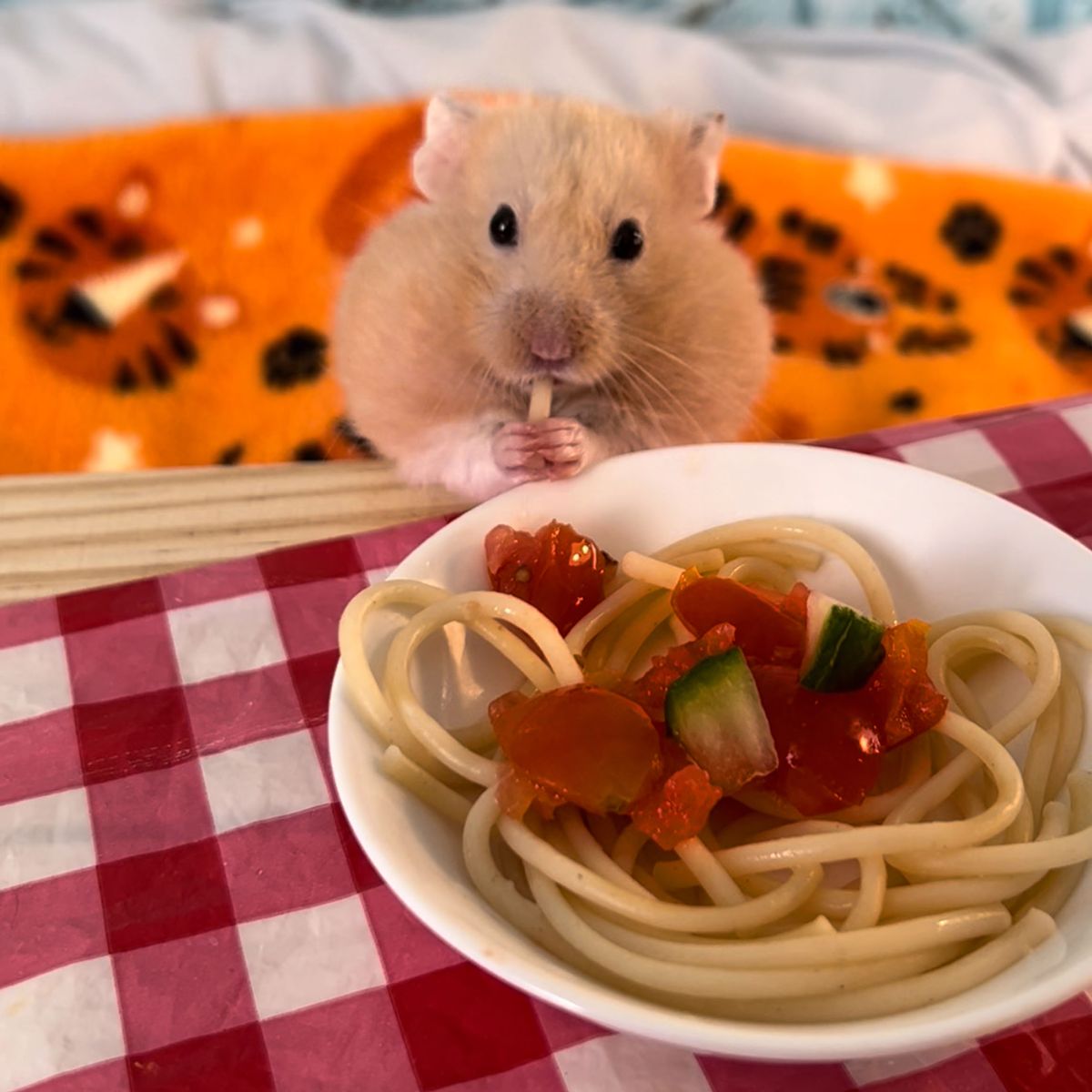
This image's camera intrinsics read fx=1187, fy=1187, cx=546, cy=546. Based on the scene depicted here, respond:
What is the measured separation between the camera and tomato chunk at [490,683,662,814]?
0.74 metres

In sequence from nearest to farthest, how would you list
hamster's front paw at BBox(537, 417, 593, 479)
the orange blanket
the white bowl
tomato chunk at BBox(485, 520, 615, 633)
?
the white bowl → tomato chunk at BBox(485, 520, 615, 633) → hamster's front paw at BBox(537, 417, 593, 479) → the orange blanket

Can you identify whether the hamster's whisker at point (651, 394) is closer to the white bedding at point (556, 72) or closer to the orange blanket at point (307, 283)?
the orange blanket at point (307, 283)

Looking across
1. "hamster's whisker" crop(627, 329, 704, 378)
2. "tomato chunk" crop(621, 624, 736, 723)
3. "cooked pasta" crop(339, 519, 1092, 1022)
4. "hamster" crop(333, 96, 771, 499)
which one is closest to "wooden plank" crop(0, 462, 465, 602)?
"hamster" crop(333, 96, 771, 499)

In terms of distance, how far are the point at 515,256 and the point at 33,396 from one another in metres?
0.71

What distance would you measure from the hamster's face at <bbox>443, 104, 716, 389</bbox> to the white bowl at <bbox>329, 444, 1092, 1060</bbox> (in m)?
0.17

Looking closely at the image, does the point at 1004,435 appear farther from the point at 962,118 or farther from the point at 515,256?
the point at 962,118

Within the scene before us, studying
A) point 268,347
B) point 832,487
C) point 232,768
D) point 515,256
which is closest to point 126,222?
point 268,347

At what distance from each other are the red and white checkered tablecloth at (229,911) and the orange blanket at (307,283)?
0.44 m

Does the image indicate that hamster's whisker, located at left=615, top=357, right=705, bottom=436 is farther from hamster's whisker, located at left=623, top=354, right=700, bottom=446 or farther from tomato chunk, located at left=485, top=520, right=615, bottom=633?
tomato chunk, located at left=485, top=520, right=615, bottom=633

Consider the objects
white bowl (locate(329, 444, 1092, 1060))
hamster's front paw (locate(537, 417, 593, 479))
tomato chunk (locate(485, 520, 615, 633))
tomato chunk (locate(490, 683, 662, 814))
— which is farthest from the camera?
hamster's front paw (locate(537, 417, 593, 479))

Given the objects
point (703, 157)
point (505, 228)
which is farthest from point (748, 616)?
point (703, 157)

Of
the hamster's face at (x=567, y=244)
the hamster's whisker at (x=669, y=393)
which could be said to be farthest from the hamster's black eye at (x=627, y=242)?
the hamster's whisker at (x=669, y=393)

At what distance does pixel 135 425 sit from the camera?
149cm

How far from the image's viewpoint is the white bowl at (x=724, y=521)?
0.61 m
